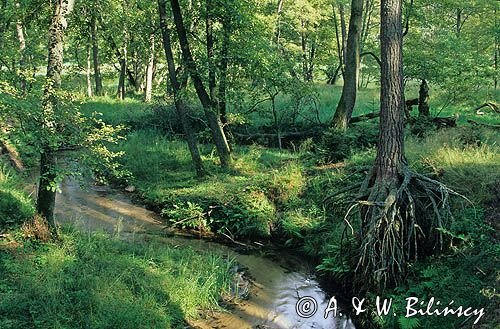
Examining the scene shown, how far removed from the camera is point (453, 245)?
287 inches

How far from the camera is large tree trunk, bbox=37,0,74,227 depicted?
6.77 metres

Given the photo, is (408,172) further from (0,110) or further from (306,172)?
(0,110)

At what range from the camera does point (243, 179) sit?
11875mm

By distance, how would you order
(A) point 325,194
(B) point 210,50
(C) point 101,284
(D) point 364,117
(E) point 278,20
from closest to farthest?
(C) point 101,284 → (A) point 325,194 → (B) point 210,50 → (D) point 364,117 → (E) point 278,20

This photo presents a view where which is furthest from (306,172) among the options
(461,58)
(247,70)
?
(461,58)

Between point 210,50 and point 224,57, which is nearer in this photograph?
point 224,57

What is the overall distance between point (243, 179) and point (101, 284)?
19.7 feet

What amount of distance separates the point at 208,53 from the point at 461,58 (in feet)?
24.1

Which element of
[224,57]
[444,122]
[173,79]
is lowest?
[444,122]

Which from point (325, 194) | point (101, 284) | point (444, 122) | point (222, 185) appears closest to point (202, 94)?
point (222, 185)

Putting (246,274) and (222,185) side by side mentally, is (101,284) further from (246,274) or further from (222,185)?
(222,185)

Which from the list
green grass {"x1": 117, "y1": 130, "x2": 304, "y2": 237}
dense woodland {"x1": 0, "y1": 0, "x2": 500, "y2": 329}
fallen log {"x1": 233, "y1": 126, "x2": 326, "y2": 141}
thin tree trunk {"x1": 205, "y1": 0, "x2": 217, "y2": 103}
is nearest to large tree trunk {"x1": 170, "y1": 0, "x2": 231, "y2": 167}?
dense woodland {"x1": 0, "y1": 0, "x2": 500, "y2": 329}

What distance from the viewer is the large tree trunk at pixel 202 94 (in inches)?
487

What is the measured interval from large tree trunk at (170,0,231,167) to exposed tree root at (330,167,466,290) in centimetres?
613
